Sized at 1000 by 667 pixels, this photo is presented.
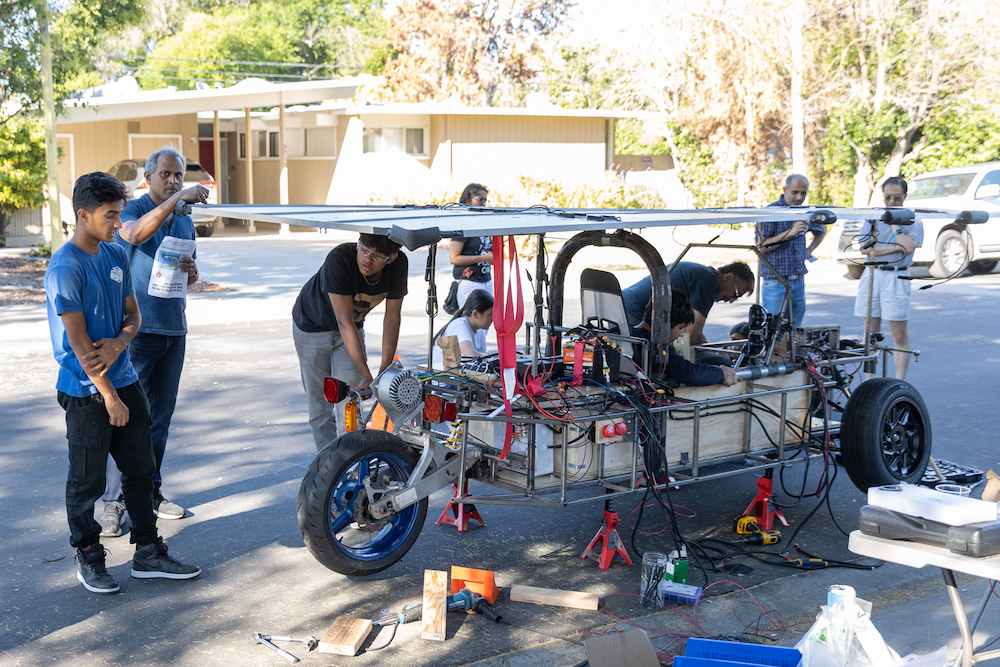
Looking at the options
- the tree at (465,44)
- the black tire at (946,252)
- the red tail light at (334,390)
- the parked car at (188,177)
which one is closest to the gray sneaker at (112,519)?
the red tail light at (334,390)

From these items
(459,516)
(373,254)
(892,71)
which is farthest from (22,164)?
(892,71)

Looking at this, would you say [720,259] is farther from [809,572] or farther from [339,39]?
[339,39]

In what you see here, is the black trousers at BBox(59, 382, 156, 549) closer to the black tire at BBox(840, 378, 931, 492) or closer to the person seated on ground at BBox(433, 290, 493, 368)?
the person seated on ground at BBox(433, 290, 493, 368)

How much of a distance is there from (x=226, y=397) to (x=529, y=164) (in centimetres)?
2122

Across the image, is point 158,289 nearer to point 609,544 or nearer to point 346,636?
point 346,636

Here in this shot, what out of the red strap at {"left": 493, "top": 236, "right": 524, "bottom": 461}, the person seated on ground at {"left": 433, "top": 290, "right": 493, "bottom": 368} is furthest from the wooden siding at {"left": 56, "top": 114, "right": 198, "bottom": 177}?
the red strap at {"left": 493, "top": 236, "right": 524, "bottom": 461}

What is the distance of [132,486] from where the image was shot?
15.8 ft

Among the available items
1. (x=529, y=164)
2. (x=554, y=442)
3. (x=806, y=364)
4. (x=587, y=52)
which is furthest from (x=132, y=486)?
(x=587, y=52)

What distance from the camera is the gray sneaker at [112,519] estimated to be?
5.48 m

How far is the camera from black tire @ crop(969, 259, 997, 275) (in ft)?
64.2

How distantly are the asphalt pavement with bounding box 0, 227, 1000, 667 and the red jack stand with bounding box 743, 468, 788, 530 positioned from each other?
7.0 inches

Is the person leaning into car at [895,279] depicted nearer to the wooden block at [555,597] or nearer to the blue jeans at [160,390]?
the wooden block at [555,597]

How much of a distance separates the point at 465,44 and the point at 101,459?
39888mm

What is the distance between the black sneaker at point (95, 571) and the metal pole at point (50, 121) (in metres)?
14.7
